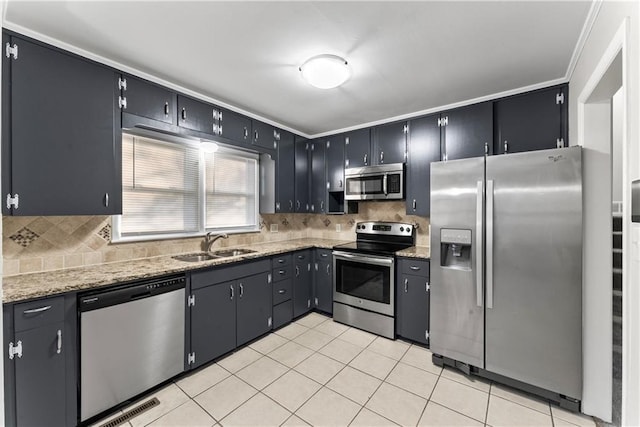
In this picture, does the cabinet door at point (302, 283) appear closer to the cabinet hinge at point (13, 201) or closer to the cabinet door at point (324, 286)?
the cabinet door at point (324, 286)

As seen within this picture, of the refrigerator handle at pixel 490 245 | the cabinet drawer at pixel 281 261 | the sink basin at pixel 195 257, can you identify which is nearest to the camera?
the refrigerator handle at pixel 490 245

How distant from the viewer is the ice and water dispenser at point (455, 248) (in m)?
2.58

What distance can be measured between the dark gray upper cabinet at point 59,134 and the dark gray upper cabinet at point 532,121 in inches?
129

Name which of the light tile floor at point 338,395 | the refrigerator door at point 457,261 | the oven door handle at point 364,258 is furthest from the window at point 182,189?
the refrigerator door at point 457,261

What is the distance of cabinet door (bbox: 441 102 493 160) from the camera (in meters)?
2.97

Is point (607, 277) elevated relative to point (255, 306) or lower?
elevated

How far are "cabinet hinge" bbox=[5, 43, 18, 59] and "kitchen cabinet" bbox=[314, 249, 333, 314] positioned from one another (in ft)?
10.1

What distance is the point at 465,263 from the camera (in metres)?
2.61

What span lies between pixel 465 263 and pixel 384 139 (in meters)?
1.74

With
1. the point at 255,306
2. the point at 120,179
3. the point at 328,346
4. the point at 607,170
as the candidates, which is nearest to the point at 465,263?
the point at 607,170

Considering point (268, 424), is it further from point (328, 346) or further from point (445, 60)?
point (445, 60)

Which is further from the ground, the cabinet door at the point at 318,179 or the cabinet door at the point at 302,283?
the cabinet door at the point at 318,179

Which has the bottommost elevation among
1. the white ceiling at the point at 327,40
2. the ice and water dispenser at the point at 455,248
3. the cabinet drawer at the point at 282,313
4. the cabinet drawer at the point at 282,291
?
the cabinet drawer at the point at 282,313

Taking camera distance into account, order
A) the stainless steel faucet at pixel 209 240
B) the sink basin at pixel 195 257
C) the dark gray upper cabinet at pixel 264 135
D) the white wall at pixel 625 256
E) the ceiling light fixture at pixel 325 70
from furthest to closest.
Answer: the dark gray upper cabinet at pixel 264 135 → the stainless steel faucet at pixel 209 240 → the sink basin at pixel 195 257 → the ceiling light fixture at pixel 325 70 → the white wall at pixel 625 256
